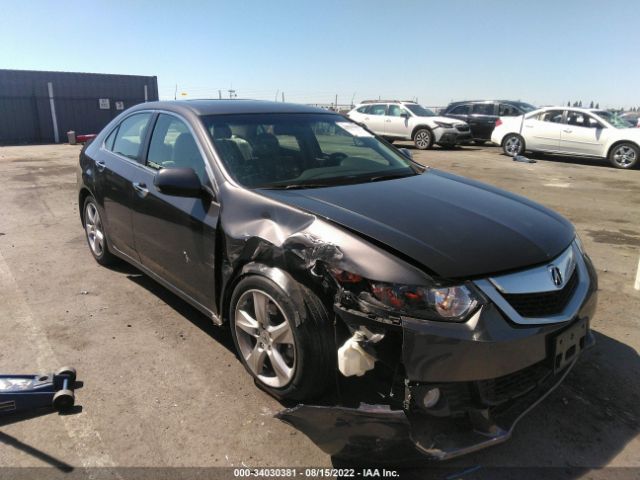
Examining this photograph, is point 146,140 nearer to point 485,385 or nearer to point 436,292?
point 436,292

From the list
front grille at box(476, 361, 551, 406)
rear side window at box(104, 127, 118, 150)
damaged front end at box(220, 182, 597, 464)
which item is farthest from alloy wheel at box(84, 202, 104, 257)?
front grille at box(476, 361, 551, 406)

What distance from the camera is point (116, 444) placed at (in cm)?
253

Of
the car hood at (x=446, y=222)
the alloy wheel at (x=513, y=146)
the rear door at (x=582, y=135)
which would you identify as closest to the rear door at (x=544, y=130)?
the rear door at (x=582, y=135)

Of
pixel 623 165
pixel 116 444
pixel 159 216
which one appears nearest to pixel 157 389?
pixel 116 444

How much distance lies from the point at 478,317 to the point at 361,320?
0.49 metres

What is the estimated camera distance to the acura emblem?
2.42m

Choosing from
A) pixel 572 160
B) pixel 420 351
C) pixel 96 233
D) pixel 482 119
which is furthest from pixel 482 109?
pixel 420 351

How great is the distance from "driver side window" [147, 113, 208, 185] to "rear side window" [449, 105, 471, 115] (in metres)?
17.6

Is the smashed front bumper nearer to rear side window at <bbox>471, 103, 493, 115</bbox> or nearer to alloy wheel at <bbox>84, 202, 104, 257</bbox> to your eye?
alloy wheel at <bbox>84, 202, 104, 257</bbox>

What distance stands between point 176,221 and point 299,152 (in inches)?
38.6

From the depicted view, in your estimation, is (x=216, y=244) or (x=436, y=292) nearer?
(x=436, y=292)

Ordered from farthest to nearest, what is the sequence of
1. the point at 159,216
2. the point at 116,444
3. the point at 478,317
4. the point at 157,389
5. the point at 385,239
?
the point at 159,216
the point at 157,389
the point at 116,444
the point at 385,239
the point at 478,317

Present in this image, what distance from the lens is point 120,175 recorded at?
4129 millimetres

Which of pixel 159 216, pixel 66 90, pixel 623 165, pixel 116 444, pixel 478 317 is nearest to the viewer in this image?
pixel 478 317
